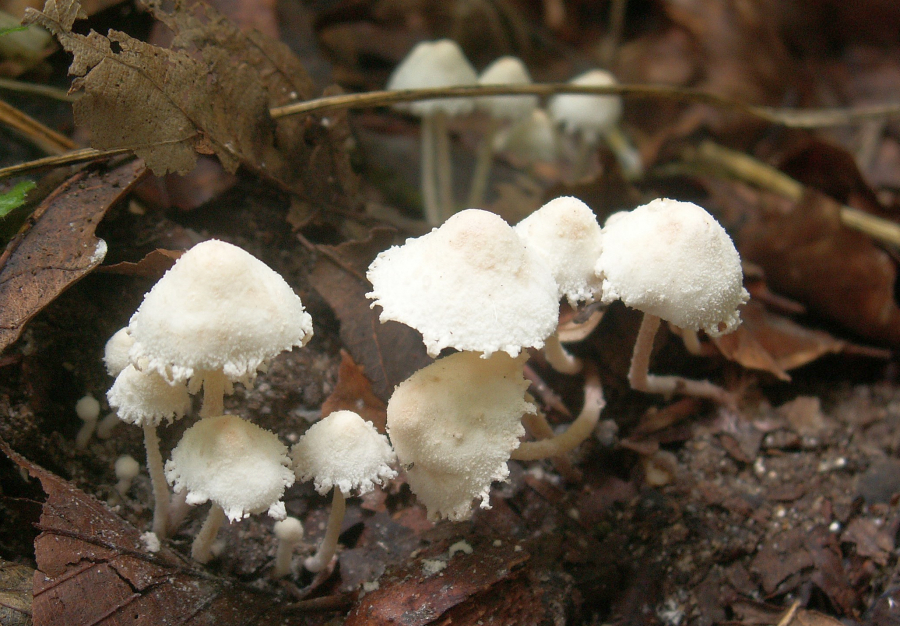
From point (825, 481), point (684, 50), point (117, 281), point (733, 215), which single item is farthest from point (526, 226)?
point (684, 50)

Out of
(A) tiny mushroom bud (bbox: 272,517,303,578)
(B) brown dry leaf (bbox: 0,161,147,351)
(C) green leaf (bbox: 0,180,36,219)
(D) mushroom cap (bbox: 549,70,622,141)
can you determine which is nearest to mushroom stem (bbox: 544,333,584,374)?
(A) tiny mushroom bud (bbox: 272,517,303,578)

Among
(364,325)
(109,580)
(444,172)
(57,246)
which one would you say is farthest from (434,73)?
(109,580)

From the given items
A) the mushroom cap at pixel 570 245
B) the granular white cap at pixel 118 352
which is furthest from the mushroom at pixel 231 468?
the mushroom cap at pixel 570 245

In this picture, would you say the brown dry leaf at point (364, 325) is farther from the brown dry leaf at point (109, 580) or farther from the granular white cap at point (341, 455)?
the brown dry leaf at point (109, 580)

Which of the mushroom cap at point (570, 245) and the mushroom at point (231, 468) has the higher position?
the mushroom cap at point (570, 245)

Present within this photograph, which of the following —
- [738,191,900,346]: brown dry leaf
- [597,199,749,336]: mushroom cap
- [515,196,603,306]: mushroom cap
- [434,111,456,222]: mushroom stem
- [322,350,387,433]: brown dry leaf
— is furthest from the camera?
[434,111,456,222]: mushroom stem

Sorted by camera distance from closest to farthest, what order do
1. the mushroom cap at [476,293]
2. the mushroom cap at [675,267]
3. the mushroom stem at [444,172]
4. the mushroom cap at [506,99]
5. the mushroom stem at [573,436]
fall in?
the mushroom cap at [476,293] → the mushroom cap at [675,267] → the mushroom stem at [573,436] → the mushroom cap at [506,99] → the mushroom stem at [444,172]

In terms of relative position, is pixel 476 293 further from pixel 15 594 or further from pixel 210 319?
pixel 15 594

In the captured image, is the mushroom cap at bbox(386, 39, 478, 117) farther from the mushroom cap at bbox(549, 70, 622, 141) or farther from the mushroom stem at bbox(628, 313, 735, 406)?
the mushroom stem at bbox(628, 313, 735, 406)

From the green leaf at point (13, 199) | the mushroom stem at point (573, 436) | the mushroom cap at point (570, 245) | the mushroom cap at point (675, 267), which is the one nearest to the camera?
the mushroom cap at point (675, 267)
